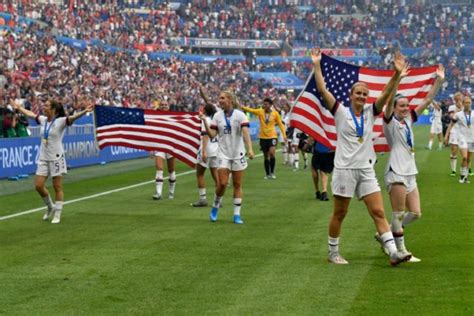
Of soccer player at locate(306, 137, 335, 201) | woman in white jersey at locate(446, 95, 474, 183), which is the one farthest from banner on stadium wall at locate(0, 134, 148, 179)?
woman in white jersey at locate(446, 95, 474, 183)

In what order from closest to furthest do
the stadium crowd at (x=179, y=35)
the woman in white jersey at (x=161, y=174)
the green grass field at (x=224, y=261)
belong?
the green grass field at (x=224, y=261), the woman in white jersey at (x=161, y=174), the stadium crowd at (x=179, y=35)

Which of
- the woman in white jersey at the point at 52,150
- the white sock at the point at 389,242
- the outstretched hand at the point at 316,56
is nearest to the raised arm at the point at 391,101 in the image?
the outstretched hand at the point at 316,56

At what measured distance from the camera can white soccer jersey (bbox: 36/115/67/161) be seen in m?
16.9

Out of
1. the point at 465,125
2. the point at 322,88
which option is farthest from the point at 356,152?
the point at 465,125

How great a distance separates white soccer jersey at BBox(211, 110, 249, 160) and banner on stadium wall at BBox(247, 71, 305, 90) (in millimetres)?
63594

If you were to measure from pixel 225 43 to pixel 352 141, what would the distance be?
2818 inches

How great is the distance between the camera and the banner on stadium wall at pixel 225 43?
77.1 m

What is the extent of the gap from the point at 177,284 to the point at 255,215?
7.51 m

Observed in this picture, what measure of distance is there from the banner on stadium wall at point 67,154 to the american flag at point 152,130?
245cm

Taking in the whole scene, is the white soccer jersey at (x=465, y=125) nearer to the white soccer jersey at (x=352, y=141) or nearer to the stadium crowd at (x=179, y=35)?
the stadium crowd at (x=179, y=35)

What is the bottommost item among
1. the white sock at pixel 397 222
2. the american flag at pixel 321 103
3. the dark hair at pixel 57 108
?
the white sock at pixel 397 222

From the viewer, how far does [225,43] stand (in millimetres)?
82375

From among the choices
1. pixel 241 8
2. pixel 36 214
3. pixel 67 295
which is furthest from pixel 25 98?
pixel 241 8

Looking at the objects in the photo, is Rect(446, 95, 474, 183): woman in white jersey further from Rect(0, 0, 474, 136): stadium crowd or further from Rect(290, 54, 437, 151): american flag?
Rect(0, 0, 474, 136): stadium crowd
